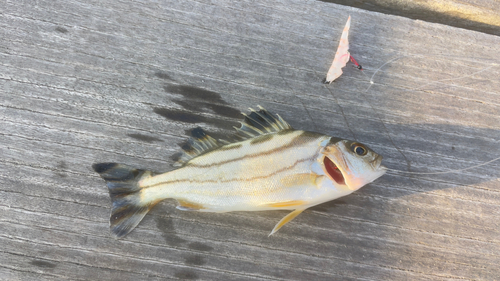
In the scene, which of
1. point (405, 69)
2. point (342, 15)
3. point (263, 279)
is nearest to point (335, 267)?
point (263, 279)

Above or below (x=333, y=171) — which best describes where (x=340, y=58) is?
above

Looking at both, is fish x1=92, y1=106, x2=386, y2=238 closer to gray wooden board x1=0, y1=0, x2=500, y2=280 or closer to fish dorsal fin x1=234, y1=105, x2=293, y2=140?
fish dorsal fin x1=234, y1=105, x2=293, y2=140

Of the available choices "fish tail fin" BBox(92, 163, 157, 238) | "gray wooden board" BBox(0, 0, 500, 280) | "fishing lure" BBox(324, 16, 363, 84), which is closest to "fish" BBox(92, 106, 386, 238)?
"fish tail fin" BBox(92, 163, 157, 238)

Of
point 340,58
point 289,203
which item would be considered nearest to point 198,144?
point 289,203

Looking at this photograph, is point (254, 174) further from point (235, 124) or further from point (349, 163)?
point (349, 163)

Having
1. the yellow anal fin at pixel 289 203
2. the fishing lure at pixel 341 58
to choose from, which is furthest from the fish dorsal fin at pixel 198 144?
the fishing lure at pixel 341 58

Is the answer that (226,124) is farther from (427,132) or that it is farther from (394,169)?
Result: (427,132)
